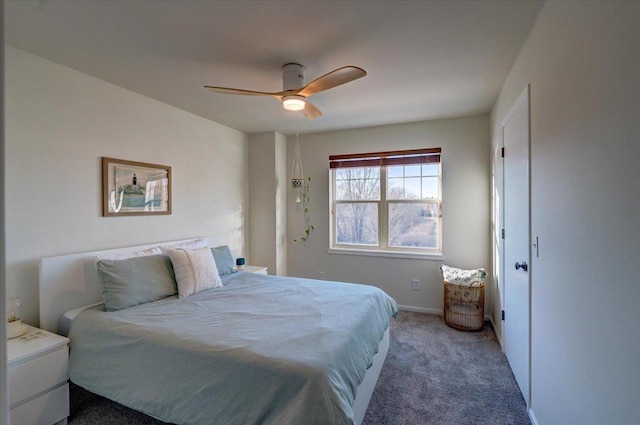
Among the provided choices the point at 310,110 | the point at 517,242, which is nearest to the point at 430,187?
the point at 517,242

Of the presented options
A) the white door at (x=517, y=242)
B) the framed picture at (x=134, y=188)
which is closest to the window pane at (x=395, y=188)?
the white door at (x=517, y=242)

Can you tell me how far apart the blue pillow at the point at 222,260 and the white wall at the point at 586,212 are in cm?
274

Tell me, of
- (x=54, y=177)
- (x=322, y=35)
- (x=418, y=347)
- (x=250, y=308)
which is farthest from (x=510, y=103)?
(x=54, y=177)

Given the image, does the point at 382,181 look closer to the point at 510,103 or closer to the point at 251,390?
the point at 510,103

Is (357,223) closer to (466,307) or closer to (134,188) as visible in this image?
(466,307)

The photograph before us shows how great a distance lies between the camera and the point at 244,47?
2.07m

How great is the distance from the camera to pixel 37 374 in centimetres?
179

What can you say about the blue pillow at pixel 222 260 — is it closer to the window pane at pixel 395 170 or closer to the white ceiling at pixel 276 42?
the white ceiling at pixel 276 42

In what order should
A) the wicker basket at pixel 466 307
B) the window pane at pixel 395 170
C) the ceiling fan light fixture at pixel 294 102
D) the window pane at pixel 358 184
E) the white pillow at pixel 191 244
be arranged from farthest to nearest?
1. the window pane at pixel 358 184
2. the window pane at pixel 395 170
3. the wicker basket at pixel 466 307
4. the white pillow at pixel 191 244
5. the ceiling fan light fixture at pixel 294 102

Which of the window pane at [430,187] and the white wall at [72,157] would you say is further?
the window pane at [430,187]

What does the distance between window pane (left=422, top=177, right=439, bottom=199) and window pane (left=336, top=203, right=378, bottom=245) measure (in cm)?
68

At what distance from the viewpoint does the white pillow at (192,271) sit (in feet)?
8.32

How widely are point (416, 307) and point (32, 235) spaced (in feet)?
12.9

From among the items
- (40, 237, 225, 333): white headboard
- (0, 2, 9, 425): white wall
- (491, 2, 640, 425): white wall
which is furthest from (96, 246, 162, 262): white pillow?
(491, 2, 640, 425): white wall
